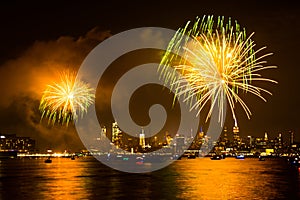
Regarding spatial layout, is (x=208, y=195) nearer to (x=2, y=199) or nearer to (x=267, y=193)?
(x=267, y=193)

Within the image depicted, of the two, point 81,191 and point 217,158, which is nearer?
point 81,191

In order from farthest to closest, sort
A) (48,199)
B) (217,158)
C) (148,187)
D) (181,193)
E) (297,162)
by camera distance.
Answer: (217,158) → (297,162) → (148,187) → (181,193) → (48,199)

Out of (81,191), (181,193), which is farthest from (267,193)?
(81,191)

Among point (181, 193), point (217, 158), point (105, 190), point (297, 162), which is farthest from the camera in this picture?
point (217, 158)

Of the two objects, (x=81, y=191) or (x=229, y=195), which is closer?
(x=229, y=195)

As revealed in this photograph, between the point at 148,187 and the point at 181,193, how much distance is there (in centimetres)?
754

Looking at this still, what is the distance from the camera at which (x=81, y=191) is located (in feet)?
151

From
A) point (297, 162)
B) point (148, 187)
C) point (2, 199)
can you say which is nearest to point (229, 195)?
point (148, 187)

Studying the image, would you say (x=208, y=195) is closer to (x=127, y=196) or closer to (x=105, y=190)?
(x=127, y=196)

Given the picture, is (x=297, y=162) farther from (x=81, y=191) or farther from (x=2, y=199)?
(x=2, y=199)

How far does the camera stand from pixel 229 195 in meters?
42.0

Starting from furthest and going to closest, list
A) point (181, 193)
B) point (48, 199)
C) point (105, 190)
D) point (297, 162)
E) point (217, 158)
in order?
point (217, 158), point (297, 162), point (105, 190), point (181, 193), point (48, 199)

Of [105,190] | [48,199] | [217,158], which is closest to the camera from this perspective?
[48,199]

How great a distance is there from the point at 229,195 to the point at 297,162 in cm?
8188
